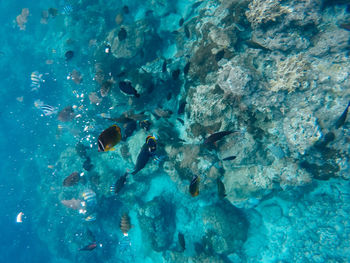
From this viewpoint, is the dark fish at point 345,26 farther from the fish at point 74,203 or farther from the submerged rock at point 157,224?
the fish at point 74,203

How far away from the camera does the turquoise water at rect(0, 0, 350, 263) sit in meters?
4.97

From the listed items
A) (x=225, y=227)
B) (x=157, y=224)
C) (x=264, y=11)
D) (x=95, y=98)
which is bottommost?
(x=225, y=227)

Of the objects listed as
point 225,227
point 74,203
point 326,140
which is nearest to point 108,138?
point 326,140

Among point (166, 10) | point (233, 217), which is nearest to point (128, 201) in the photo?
point (233, 217)

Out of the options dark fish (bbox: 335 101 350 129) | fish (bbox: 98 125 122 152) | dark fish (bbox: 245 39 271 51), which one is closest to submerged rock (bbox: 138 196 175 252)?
fish (bbox: 98 125 122 152)

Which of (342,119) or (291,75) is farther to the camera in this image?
(291,75)

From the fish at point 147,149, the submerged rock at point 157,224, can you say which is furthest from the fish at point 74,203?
the fish at point 147,149

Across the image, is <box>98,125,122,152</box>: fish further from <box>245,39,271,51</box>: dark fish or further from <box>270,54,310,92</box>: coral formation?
<box>245,39,271,51</box>: dark fish

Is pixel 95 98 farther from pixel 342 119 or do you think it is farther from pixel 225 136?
pixel 342 119

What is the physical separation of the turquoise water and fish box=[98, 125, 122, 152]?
0.15 ft

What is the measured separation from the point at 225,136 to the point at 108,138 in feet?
12.4

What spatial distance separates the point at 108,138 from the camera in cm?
291

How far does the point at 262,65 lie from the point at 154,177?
24.3 ft

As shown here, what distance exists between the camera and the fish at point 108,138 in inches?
112
